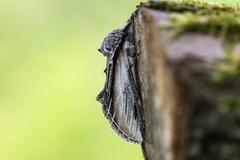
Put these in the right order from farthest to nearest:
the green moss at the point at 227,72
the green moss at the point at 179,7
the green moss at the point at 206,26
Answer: the green moss at the point at 179,7 → the green moss at the point at 206,26 → the green moss at the point at 227,72

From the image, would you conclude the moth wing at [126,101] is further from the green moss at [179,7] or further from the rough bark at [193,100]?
the rough bark at [193,100]

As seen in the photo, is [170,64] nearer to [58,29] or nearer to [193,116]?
[193,116]

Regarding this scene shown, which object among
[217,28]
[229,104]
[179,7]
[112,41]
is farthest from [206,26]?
[112,41]

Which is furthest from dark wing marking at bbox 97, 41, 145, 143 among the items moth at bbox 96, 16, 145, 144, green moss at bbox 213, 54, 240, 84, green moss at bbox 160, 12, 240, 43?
green moss at bbox 213, 54, 240, 84

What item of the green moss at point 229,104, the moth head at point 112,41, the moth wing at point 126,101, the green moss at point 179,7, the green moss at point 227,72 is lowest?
the green moss at point 229,104

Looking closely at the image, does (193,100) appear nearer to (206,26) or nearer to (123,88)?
(206,26)

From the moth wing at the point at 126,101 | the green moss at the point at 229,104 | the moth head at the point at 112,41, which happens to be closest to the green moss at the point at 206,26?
the green moss at the point at 229,104

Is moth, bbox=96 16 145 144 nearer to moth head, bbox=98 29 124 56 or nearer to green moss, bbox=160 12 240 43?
moth head, bbox=98 29 124 56
